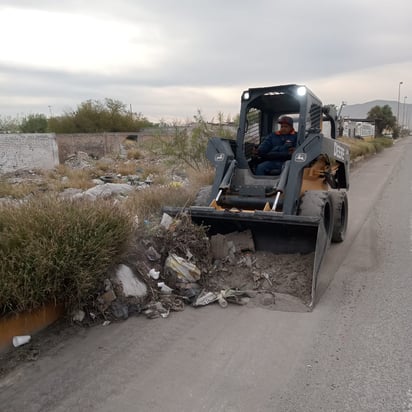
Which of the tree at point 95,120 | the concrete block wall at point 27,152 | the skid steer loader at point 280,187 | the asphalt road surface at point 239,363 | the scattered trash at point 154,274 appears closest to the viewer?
the asphalt road surface at point 239,363

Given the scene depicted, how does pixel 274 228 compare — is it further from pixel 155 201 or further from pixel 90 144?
pixel 90 144

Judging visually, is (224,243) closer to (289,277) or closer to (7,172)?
(289,277)

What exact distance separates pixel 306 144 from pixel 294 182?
591 millimetres

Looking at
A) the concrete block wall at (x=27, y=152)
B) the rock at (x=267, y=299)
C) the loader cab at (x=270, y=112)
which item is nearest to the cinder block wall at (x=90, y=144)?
the concrete block wall at (x=27, y=152)

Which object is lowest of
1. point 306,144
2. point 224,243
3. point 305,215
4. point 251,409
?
point 251,409

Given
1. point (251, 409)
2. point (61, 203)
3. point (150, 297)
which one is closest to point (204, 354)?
point (251, 409)

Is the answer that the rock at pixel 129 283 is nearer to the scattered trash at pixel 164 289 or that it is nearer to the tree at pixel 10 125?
the scattered trash at pixel 164 289

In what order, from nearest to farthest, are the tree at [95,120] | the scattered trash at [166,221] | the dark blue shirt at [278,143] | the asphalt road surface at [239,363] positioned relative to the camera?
the asphalt road surface at [239,363] < the scattered trash at [166,221] < the dark blue shirt at [278,143] < the tree at [95,120]

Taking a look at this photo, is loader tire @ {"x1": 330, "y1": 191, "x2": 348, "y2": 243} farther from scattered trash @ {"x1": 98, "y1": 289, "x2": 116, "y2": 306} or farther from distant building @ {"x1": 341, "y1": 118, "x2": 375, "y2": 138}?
distant building @ {"x1": 341, "y1": 118, "x2": 375, "y2": 138}

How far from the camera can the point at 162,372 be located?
3328 millimetres

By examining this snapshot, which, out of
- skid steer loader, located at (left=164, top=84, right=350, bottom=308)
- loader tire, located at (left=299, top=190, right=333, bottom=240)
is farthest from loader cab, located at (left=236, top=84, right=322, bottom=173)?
loader tire, located at (left=299, top=190, right=333, bottom=240)

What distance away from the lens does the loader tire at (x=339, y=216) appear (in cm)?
A: 672

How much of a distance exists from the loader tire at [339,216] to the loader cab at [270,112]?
1231 millimetres

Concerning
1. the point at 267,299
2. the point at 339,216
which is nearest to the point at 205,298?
the point at 267,299
